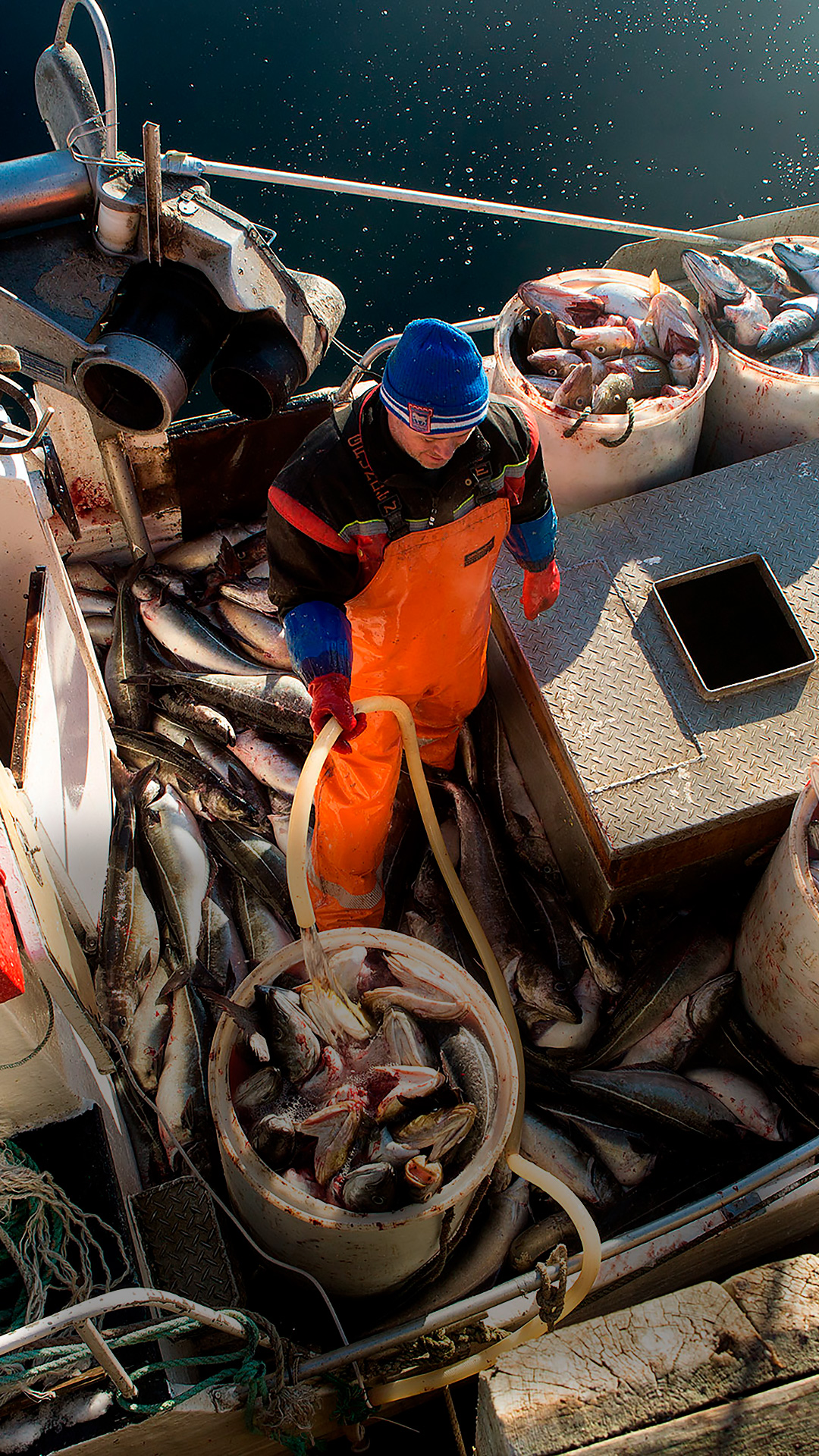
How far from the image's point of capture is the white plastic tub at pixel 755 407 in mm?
3857

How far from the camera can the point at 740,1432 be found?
164cm

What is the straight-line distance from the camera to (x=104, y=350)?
3.02 meters

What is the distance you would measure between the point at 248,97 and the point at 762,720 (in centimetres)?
689

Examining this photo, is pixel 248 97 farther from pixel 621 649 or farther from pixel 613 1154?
pixel 613 1154

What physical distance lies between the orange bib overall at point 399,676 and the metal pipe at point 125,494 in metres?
1.63

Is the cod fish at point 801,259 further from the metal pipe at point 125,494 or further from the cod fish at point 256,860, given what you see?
the cod fish at point 256,860

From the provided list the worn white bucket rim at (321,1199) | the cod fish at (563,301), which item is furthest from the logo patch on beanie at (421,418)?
the cod fish at (563,301)

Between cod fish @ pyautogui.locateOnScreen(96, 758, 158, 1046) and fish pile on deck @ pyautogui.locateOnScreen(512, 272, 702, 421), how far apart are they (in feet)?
7.58

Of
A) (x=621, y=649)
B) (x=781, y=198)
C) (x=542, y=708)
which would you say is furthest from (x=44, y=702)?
(x=781, y=198)

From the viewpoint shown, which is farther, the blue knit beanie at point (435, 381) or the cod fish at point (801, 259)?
the cod fish at point (801, 259)

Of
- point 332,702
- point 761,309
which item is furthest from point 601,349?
point 332,702

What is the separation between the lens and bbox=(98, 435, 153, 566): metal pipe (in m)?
4.08

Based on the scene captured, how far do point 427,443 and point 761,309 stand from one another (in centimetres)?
215

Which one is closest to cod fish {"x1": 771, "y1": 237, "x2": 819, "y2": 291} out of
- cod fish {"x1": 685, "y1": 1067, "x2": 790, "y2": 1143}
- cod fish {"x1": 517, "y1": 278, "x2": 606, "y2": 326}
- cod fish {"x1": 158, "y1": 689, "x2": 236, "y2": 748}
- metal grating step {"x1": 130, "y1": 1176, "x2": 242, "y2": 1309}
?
cod fish {"x1": 517, "y1": 278, "x2": 606, "y2": 326}
